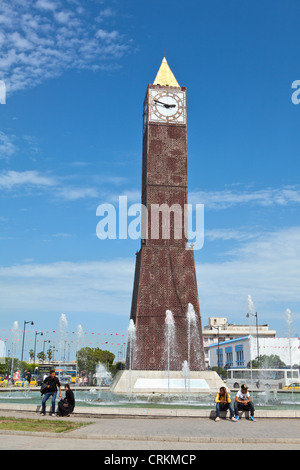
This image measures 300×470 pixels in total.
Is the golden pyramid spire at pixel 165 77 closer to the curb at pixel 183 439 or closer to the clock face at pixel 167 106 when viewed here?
the clock face at pixel 167 106

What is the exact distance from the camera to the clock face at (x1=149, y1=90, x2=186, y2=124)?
31891 mm

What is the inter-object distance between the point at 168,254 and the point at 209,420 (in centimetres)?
1709

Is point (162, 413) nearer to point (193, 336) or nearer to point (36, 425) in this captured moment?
point (36, 425)

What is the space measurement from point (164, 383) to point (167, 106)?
725 inches

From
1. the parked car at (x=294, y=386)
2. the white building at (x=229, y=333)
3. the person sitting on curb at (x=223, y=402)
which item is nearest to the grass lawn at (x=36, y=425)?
the person sitting on curb at (x=223, y=402)

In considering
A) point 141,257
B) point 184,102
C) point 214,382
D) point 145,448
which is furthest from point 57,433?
point 184,102

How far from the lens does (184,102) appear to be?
107 ft

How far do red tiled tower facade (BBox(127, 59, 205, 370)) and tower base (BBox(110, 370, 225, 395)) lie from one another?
0.69 metres

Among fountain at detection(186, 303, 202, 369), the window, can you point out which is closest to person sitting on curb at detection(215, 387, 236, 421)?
fountain at detection(186, 303, 202, 369)

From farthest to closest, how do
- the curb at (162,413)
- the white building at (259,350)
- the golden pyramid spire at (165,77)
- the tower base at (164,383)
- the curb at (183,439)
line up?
the white building at (259,350), the golden pyramid spire at (165,77), the tower base at (164,383), the curb at (162,413), the curb at (183,439)

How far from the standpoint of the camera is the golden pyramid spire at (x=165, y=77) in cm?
3341

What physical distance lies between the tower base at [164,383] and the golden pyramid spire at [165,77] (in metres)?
20.0

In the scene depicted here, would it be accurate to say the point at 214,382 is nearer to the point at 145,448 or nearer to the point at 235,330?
the point at 145,448

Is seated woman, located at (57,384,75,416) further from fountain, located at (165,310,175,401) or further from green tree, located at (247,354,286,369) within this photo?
green tree, located at (247,354,286,369)
